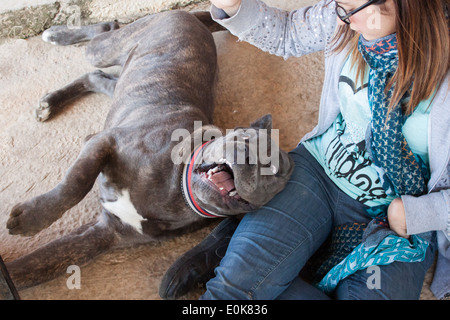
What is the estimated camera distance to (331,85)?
185 cm

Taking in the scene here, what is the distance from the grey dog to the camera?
1.70 meters

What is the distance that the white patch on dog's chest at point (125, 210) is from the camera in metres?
1.87

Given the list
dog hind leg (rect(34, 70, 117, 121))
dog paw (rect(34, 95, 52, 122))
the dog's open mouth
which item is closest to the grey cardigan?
the dog's open mouth

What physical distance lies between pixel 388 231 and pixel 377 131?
39 centimetres

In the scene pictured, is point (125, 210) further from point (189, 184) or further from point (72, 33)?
point (72, 33)

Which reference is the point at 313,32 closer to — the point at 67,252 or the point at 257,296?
the point at 257,296

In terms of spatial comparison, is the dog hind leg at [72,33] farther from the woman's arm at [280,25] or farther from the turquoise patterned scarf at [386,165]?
the turquoise patterned scarf at [386,165]

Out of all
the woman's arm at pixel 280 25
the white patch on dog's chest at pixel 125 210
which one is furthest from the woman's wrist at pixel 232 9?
the white patch on dog's chest at pixel 125 210

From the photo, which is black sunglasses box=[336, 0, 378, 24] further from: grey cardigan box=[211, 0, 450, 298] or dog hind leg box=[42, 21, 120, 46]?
dog hind leg box=[42, 21, 120, 46]

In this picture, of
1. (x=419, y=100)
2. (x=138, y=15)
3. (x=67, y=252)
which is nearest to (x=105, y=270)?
(x=67, y=252)

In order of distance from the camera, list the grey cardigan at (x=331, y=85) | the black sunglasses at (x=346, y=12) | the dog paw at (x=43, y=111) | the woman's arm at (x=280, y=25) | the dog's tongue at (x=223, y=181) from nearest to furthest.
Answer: the black sunglasses at (x=346, y=12) < the grey cardigan at (x=331, y=85) < the dog's tongue at (x=223, y=181) < the woman's arm at (x=280, y=25) < the dog paw at (x=43, y=111)

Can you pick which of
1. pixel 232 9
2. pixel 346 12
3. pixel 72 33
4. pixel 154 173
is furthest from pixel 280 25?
pixel 72 33
